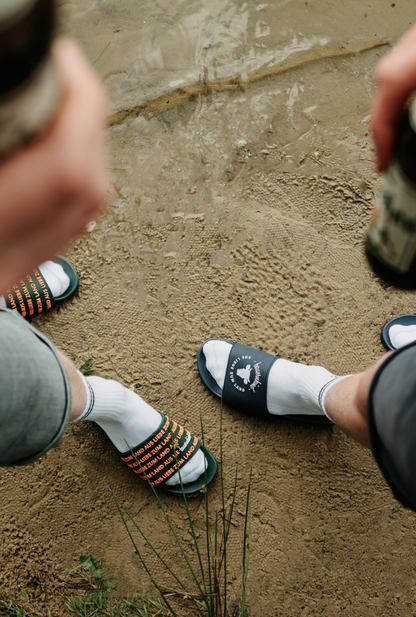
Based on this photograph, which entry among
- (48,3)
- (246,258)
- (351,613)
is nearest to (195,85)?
(246,258)

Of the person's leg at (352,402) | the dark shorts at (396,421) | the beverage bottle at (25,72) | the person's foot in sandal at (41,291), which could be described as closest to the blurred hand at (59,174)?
the beverage bottle at (25,72)

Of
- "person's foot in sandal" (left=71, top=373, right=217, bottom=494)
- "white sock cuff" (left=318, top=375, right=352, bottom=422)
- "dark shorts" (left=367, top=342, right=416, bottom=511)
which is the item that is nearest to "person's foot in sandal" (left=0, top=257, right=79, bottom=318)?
"person's foot in sandal" (left=71, top=373, right=217, bottom=494)

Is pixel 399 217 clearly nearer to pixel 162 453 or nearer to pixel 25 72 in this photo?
pixel 25 72

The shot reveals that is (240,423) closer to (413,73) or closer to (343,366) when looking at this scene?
(343,366)

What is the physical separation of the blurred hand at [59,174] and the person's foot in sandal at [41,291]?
1.39 meters

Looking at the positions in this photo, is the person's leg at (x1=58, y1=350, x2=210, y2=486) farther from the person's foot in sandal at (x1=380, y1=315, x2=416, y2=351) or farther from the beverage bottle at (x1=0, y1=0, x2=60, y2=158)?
the beverage bottle at (x1=0, y1=0, x2=60, y2=158)

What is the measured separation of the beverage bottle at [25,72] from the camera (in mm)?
329

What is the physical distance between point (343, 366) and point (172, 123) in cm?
137

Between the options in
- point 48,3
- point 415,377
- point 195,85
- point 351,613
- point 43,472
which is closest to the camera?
point 48,3

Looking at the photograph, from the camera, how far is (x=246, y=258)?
1.89 metres

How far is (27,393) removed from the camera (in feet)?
3.52

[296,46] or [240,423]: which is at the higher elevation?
[296,46]

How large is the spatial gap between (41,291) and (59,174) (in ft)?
4.94

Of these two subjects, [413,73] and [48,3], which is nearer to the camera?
[48,3]
